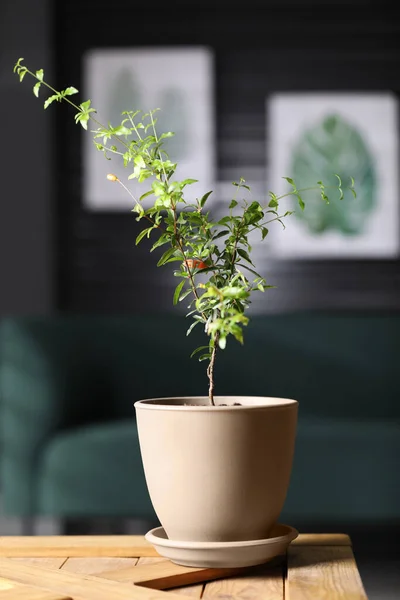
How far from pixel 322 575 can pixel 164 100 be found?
11.2ft

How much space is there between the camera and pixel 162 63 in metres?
4.16

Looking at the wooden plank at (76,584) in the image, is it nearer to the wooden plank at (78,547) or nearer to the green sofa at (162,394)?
the wooden plank at (78,547)

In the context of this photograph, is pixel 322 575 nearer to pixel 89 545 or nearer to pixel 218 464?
pixel 218 464

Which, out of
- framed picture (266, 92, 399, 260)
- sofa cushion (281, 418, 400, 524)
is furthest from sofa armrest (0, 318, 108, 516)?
framed picture (266, 92, 399, 260)

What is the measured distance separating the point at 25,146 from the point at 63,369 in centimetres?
178

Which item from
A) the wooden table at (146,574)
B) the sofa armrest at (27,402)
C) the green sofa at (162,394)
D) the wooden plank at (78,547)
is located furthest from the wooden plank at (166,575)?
the sofa armrest at (27,402)

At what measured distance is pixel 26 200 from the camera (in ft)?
13.6

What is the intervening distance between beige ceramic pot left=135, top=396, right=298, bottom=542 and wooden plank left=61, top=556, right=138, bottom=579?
0.10 m

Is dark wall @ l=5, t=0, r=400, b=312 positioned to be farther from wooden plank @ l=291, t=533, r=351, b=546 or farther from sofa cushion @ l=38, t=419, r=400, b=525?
wooden plank @ l=291, t=533, r=351, b=546

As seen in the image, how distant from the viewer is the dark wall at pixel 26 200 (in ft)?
13.5

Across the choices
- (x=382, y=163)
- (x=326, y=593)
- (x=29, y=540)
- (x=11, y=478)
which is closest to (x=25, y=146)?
(x=382, y=163)

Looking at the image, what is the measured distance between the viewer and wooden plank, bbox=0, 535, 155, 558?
1.11m

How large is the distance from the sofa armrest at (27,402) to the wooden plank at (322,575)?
4.88 ft

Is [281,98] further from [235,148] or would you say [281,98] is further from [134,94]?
[134,94]
